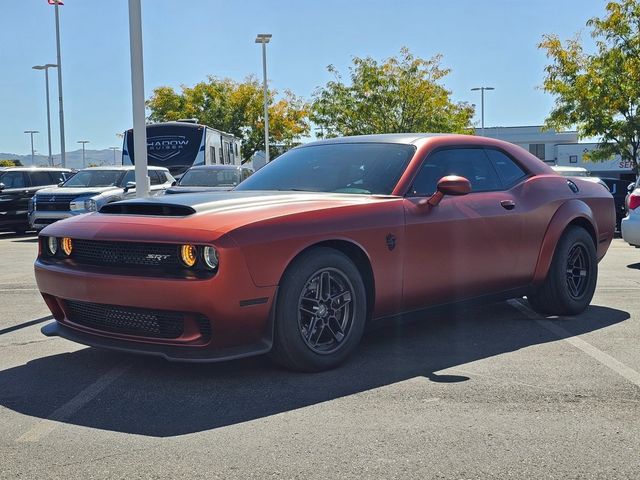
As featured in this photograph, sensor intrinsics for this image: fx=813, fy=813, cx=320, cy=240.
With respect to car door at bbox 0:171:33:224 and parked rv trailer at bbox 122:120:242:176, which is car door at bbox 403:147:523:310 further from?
parked rv trailer at bbox 122:120:242:176

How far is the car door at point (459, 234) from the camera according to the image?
213 inches

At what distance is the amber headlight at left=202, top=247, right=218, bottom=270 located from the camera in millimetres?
4414

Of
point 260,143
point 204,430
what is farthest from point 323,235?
point 260,143

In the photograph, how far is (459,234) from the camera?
5645mm

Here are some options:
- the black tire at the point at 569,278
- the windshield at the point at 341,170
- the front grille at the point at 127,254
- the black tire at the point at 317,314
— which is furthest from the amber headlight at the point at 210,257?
the black tire at the point at 569,278

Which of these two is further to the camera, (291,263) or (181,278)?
(291,263)

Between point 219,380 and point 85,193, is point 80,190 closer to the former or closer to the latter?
point 85,193

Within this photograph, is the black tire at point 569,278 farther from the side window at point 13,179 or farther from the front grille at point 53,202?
the side window at point 13,179

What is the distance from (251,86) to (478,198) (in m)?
43.1

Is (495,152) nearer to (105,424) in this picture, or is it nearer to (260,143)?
(105,424)

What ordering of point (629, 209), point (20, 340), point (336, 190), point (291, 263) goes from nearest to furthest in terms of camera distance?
point (291, 263) → point (336, 190) → point (20, 340) → point (629, 209)

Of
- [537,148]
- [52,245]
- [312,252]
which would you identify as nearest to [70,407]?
[52,245]

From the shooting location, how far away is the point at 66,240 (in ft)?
16.5

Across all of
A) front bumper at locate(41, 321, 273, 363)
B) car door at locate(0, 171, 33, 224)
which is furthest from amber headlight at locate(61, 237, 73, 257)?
car door at locate(0, 171, 33, 224)
